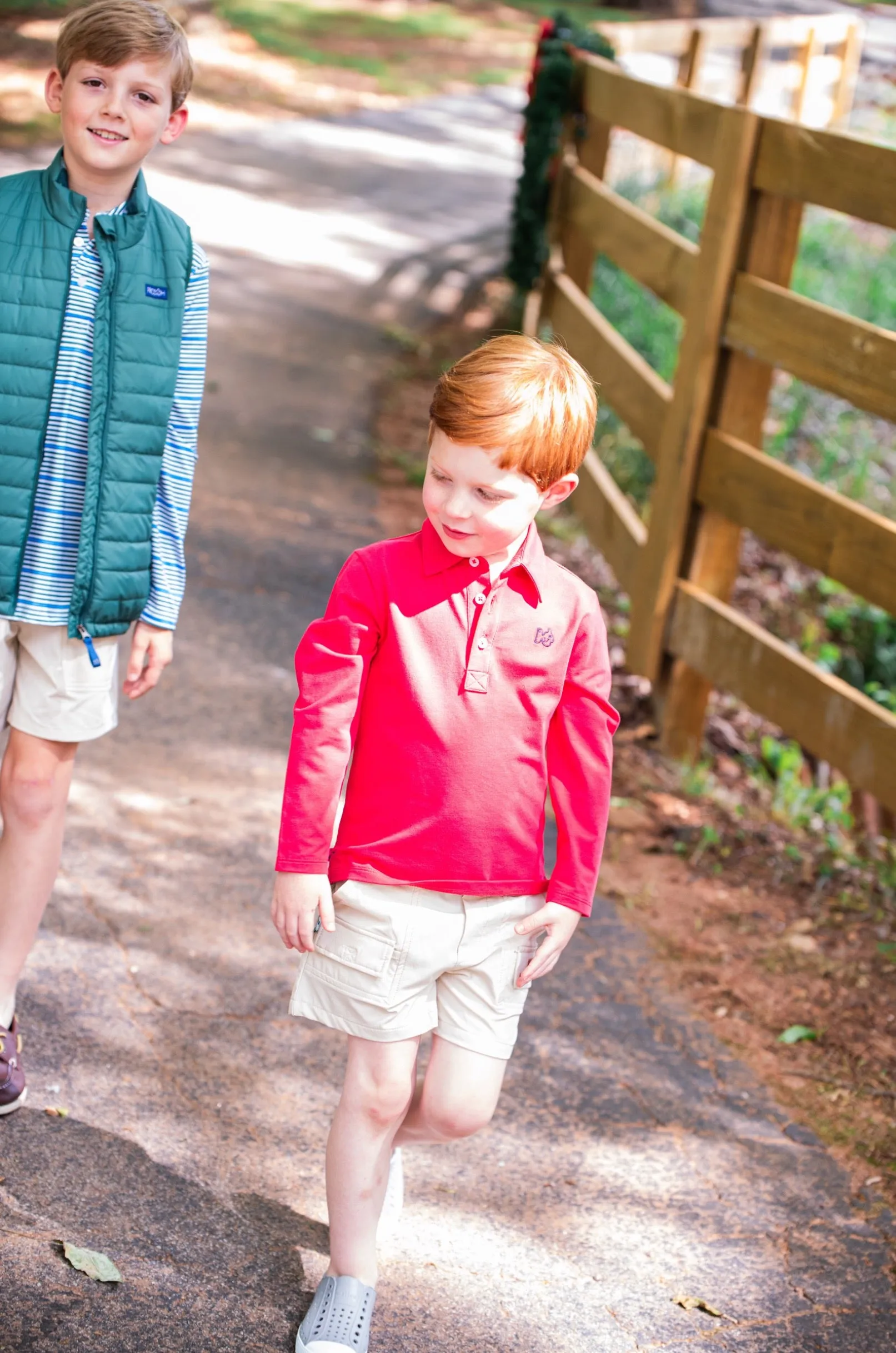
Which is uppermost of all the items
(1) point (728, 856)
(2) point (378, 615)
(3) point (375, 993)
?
(2) point (378, 615)

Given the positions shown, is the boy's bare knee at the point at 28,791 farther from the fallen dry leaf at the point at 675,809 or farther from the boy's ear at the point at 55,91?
the fallen dry leaf at the point at 675,809

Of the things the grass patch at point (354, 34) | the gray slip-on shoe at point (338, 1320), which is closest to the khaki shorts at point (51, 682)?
the gray slip-on shoe at point (338, 1320)

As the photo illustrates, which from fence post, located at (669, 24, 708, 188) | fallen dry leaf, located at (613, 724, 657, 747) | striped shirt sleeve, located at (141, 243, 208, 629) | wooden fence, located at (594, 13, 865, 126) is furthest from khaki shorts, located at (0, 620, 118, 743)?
fence post, located at (669, 24, 708, 188)

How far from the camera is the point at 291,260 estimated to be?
33.0 ft

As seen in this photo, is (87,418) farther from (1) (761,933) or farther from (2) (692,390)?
(2) (692,390)

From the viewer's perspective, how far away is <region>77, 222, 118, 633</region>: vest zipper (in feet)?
8.02

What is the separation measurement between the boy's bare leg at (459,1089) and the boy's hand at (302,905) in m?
0.31

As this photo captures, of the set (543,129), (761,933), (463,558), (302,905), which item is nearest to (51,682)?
(302,905)

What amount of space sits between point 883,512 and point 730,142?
3.03 metres

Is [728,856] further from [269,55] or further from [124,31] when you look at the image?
[269,55]

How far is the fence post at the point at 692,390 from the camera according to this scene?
14.5ft

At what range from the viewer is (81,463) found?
2504 mm

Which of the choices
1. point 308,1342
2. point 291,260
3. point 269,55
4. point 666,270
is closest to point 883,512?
point 666,270

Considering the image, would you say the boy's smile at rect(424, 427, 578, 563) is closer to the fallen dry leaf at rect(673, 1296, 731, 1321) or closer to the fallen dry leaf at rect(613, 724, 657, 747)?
the fallen dry leaf at rect(673, 1296, 731, 1321)
